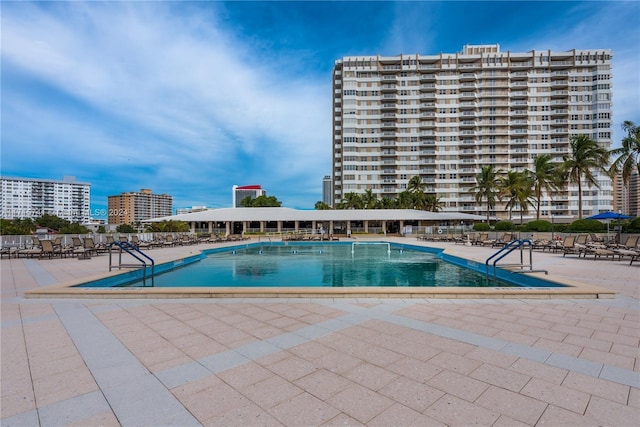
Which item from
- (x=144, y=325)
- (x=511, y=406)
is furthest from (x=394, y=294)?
(x=144, y=325)

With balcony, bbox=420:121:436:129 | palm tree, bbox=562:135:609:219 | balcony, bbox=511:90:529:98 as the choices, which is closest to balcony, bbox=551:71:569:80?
balcony, bbox=511:90:529:98

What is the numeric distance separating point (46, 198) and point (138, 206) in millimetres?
27353

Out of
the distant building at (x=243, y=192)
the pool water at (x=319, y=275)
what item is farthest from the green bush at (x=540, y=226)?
the distant building at (x=243, y=192)

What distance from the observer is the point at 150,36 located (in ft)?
34.2

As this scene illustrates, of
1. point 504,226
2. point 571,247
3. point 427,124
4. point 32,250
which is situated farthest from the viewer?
point 427,124

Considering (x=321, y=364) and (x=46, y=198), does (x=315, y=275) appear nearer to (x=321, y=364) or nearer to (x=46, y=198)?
(x=321, y=364)

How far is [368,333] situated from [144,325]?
325 cm

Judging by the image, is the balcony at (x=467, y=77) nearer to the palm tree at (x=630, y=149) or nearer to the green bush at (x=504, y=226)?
the green bush at (x=504, y=226)

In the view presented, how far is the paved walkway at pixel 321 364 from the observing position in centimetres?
251

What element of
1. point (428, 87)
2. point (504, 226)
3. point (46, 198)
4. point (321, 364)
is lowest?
point (321, 364)

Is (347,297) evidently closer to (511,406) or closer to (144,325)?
(144,325)

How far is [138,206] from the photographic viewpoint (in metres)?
124

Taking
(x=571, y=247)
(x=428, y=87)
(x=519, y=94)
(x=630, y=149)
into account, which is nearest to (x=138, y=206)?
(x=428, y=87)

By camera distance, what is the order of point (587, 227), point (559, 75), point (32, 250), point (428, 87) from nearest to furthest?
point (32, 250)
point (587, 227)
point (559, 75)
point (428, 87)
